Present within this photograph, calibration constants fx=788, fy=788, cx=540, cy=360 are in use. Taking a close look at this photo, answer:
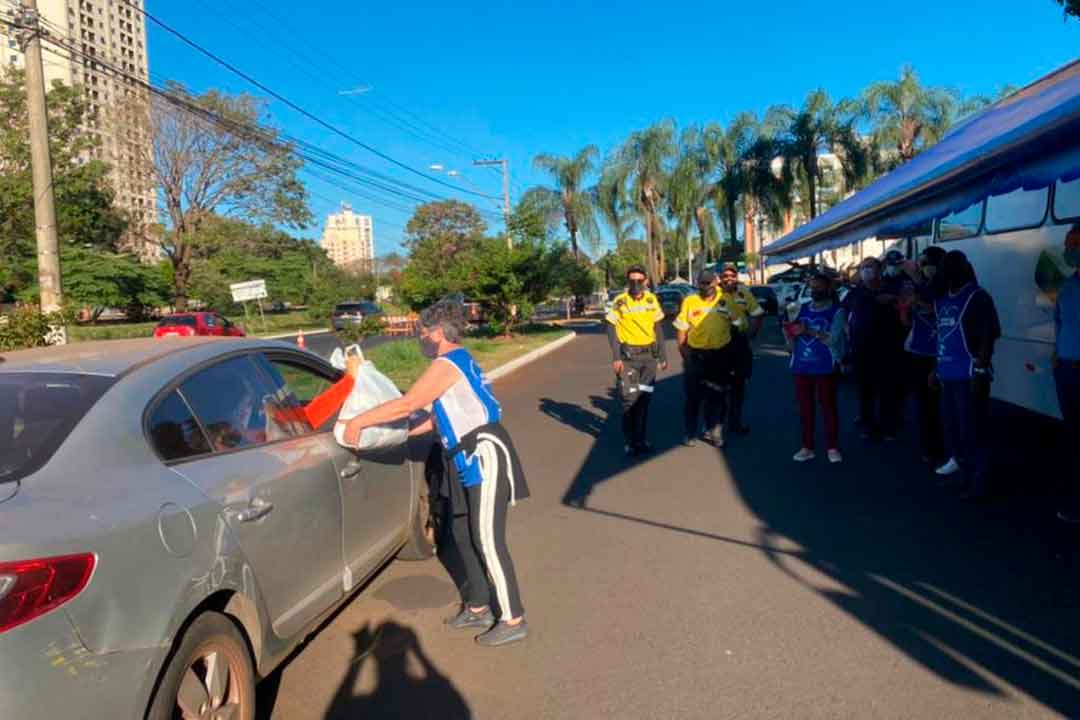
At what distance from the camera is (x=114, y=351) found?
3.37 m

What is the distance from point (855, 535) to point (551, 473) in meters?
3.02

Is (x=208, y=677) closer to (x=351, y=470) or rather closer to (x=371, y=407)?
(x=351, y=470)

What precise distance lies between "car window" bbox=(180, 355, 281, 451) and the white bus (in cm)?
444

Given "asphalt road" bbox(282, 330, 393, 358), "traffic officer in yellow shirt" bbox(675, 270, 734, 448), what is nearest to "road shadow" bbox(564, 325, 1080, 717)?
"traffic officer in yellow shirt" bbox(675, 270, 734, 448)

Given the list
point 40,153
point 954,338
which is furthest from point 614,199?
point 954,338

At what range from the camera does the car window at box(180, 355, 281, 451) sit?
10.3 feet

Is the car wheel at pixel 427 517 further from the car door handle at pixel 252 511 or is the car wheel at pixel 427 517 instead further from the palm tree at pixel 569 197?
the palm tree at pixel 569 197

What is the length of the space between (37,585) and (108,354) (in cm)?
149

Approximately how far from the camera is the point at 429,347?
12.7 ft

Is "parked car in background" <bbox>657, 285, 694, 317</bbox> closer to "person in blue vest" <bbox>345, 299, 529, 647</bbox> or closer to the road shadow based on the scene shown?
the road shadow

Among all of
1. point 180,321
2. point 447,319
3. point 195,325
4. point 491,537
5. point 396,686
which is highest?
point 180,321

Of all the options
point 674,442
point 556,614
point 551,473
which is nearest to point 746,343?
point 674,442

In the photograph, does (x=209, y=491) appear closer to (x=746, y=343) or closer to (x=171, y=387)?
(x=171, y=387)

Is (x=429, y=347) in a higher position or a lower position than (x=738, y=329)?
higher
